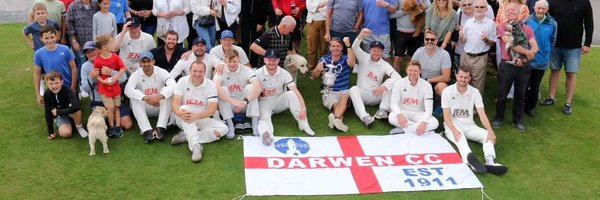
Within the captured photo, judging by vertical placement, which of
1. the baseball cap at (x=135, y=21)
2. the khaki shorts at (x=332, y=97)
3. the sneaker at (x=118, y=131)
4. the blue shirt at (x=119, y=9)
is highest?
the blue shirt at (x=119, y=9)

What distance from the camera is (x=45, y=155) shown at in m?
6.56

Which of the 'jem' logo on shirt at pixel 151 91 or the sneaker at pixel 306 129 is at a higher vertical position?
the 'jem' logo on shirt at pixel 151 91

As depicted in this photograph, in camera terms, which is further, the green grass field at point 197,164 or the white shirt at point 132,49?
the white shirt at point 132,49

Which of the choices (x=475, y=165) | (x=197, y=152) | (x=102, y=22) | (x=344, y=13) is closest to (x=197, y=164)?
(x=197, y=152)

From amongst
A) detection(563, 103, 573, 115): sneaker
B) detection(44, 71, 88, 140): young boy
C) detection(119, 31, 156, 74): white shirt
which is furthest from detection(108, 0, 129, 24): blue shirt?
detection(563, 103, 573, 115): sneaker

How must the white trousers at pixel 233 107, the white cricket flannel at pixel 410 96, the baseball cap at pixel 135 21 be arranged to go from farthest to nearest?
the baseball cap at pixel 135 21
the white cricket flannel at pixel 410 96
the white trousers at pixel 233 107

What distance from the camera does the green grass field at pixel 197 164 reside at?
587 centimetres

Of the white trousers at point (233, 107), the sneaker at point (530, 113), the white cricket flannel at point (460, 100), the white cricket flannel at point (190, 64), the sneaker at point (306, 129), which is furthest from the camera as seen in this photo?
the sneaker at point (530, 113)

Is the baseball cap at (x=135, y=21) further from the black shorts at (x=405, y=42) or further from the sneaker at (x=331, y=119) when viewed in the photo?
the black shorts at (x=405, y=42)

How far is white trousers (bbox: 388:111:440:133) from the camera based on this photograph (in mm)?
7316

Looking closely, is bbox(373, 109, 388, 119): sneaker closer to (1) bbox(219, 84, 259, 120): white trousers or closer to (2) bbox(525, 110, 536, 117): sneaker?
(1) bbox(219, 84, 259, 120): white trousers

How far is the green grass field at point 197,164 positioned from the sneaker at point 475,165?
0.08m

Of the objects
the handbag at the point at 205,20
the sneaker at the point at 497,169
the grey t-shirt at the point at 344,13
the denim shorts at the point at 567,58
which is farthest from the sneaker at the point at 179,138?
the denim shorts at the point at 567,58

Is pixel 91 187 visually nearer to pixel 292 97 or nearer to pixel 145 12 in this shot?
pixel 292 97
